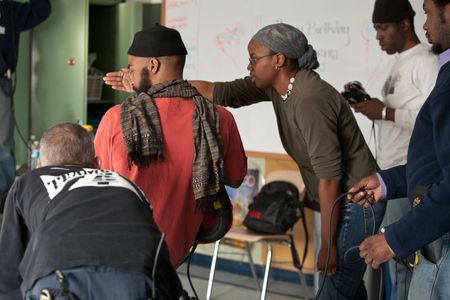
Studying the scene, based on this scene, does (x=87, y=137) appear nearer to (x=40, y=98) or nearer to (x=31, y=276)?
(x=31, y=276)

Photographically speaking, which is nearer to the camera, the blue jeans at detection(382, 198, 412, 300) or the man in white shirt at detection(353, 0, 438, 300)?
the blue jeans at detection(382, 198, 412, 300)

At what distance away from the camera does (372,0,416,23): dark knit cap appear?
11.6 feet

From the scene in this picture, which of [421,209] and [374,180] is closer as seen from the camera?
[421,209]

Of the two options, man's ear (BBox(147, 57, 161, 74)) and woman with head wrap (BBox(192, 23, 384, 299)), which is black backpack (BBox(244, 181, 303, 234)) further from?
man's ear (BBox(147, 57, 161, 74))

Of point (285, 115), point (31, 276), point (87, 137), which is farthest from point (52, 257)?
point (285, 115)

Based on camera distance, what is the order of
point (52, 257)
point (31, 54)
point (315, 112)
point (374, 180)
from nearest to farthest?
point (52, 257) < point (374, 180) < point (315, 112) < point (31, 54)

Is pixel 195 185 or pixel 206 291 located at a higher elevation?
pixel 195 185

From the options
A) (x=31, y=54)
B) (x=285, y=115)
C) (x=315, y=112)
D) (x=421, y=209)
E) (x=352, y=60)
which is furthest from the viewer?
(x=31, y=54)

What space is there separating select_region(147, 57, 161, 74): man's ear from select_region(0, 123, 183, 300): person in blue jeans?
1.97 ft

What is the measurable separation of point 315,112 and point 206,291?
2330mm

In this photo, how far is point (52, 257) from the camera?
1825mm

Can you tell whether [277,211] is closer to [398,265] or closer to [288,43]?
[398,265]

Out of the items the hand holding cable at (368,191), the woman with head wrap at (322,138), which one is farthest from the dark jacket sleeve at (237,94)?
the hand holding cable at (368,191)

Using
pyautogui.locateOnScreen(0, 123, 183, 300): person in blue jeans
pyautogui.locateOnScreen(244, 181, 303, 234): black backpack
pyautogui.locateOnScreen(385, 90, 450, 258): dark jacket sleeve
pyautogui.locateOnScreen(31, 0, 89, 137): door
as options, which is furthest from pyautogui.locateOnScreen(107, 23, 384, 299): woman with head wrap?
pyautogui.locateOnScreen(31, 0, 89, 137): door
